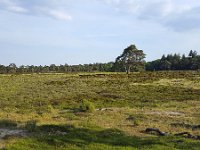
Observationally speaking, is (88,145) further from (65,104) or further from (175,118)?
(65,104)

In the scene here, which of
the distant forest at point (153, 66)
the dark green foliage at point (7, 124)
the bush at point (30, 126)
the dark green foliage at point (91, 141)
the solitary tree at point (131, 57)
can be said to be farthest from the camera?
the distant forest at point (153, 66)

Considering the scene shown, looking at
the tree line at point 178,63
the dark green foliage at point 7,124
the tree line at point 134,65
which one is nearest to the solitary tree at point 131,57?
the tree line at point 134,65

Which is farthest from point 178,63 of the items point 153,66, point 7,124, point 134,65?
point 7,124

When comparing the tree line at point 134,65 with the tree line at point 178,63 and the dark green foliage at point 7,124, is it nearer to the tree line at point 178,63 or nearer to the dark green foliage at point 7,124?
the tree line at point 178,63

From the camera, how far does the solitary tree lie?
107m

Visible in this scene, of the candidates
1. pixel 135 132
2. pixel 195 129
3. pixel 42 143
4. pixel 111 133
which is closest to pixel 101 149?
pixel 42 143

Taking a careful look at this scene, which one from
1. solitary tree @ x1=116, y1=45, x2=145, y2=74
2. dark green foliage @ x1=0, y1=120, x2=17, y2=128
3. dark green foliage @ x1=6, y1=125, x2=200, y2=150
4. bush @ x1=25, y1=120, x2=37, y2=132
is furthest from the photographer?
solitary tree @ x1=116, y1=45, x2=145, y2=74

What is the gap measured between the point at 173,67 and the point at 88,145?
125 metres

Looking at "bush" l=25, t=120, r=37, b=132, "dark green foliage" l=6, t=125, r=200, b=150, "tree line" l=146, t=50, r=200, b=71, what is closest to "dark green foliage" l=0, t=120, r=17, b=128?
"bush" l=25, t=120, r=37, b=132

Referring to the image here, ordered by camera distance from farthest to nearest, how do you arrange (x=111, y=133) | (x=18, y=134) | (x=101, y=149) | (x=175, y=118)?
(x=175, y=118)
(x=111, y=133)
(x=18, y=134)
(x=101, y=149)

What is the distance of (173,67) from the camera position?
13712 centimetres

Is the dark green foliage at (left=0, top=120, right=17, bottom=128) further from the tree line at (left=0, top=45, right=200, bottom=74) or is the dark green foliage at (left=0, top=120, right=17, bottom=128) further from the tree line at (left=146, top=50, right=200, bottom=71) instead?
the tree line at (left=146, top=50, right=200, bottom=71)

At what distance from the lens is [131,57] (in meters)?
109

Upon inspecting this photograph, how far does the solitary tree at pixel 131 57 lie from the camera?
352 feet
